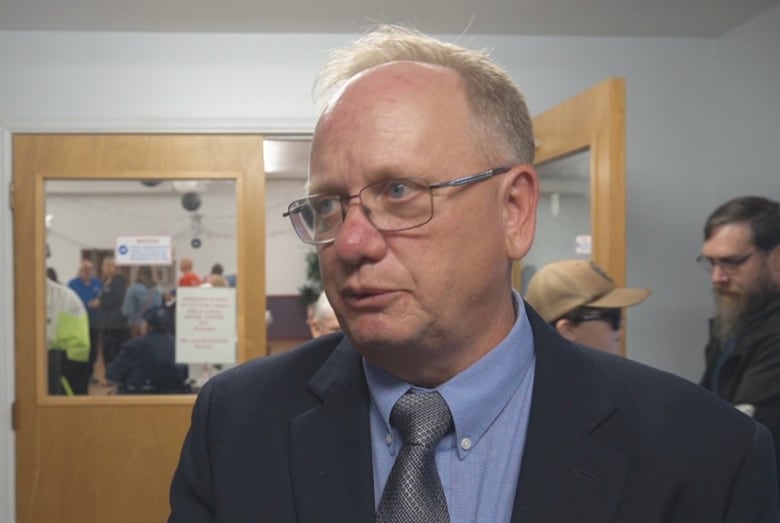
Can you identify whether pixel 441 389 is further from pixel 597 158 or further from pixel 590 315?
pixel 597 158

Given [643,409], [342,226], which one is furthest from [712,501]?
[342,226]

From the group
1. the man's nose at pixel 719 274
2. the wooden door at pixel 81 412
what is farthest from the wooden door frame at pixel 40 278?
the man's nose at pixel 719 274

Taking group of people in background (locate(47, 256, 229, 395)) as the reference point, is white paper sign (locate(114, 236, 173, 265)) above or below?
above

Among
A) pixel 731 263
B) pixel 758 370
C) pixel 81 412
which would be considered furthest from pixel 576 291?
pixel 81 412

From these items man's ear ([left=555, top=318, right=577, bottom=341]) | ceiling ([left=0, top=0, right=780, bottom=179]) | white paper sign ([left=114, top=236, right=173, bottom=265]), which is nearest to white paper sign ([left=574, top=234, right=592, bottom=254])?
man's ear ([left=555, top=318, right=577, bottom=341])

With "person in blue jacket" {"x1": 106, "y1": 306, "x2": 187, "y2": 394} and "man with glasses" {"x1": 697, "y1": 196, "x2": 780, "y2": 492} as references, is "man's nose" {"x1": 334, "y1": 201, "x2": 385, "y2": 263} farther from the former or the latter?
"person in blue jacket" {"x1": 106, "y1": 306, "x2": 187, "y2": 394}

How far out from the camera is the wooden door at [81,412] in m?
2.88

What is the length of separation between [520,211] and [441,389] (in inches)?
9.2

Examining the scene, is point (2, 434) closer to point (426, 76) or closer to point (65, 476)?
point (65, 476)

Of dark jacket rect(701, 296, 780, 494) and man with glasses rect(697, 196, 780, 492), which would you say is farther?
man with glasses rect(697, 196, 780, 492)

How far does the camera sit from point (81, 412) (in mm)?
2904

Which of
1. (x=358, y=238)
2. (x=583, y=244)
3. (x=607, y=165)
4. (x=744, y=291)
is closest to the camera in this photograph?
(x=358, y=238)

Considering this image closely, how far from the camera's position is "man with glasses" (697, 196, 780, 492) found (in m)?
2.08

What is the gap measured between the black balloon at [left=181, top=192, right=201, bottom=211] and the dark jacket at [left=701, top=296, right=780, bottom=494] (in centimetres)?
200
